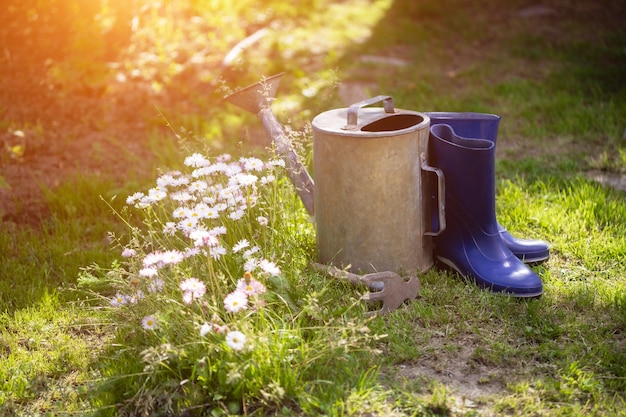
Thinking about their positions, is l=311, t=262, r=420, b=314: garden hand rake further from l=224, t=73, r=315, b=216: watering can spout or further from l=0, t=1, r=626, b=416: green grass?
l=224, t=73, r=315, b=216: watering can spout

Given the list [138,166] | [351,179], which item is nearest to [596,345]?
[351,179]

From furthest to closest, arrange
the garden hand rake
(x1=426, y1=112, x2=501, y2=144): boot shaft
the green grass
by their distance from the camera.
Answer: (x1=426, y1=112, x2=501, y2=144): boot shaft → the garden hand rake → the green grass

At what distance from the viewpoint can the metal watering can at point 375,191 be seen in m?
2.52

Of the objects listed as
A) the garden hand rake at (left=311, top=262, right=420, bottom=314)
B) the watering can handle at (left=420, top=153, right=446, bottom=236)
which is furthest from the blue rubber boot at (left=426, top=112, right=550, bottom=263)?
the garden hand rake at (left=311, top=262, right=420, bottom=314)

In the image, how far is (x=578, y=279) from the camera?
277 centimetres

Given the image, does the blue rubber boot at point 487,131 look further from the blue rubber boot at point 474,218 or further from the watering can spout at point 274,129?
the watering can spout at point 274,129

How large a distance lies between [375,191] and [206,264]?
693mm

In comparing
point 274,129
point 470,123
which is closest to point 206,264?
point 274,129

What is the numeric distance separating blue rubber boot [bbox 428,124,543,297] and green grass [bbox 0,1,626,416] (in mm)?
73

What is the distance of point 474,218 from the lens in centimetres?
268

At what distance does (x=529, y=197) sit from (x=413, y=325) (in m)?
1.33

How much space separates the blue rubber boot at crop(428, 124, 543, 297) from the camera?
260cm

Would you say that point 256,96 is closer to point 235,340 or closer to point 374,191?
point 374,191

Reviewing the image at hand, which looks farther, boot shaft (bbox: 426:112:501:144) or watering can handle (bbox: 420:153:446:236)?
boot shaft (bbox: 426:112:501:144)
